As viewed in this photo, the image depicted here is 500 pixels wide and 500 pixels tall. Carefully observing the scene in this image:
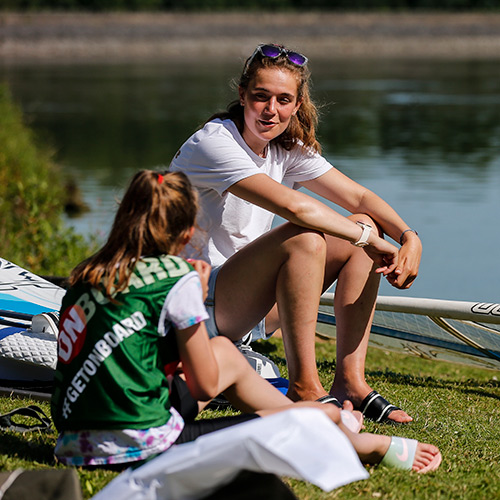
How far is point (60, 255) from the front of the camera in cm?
799

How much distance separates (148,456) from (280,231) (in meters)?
1.11

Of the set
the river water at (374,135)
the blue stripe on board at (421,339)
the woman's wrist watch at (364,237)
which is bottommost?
the river water at (374,135)

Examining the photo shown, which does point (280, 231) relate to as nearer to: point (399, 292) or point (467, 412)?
point (467, 412)

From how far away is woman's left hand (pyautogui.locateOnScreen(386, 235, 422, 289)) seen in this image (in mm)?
3598

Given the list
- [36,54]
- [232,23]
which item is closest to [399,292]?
[36,54]

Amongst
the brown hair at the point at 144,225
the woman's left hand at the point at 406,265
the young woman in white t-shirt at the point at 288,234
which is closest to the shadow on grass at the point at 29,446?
the brown hair at the point at 144,225

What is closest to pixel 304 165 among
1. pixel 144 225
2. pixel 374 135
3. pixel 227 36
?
pixel 144 225

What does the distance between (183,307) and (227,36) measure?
48.8 meters

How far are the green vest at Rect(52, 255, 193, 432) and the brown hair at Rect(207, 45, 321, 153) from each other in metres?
1.39

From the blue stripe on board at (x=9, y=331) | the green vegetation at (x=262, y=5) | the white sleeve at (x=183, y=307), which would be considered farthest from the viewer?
the green vegetation at (x=262, y=5)

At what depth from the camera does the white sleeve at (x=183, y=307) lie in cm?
242

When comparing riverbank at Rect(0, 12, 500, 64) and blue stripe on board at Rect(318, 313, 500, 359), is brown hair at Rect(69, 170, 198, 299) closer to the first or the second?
blue stripe on board at Rect(318, 313, 500, 359)

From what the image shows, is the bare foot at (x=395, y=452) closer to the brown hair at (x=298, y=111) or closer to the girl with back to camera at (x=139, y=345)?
the girl with back to camera at (x=139, y=345)

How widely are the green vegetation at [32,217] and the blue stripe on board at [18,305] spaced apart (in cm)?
356
